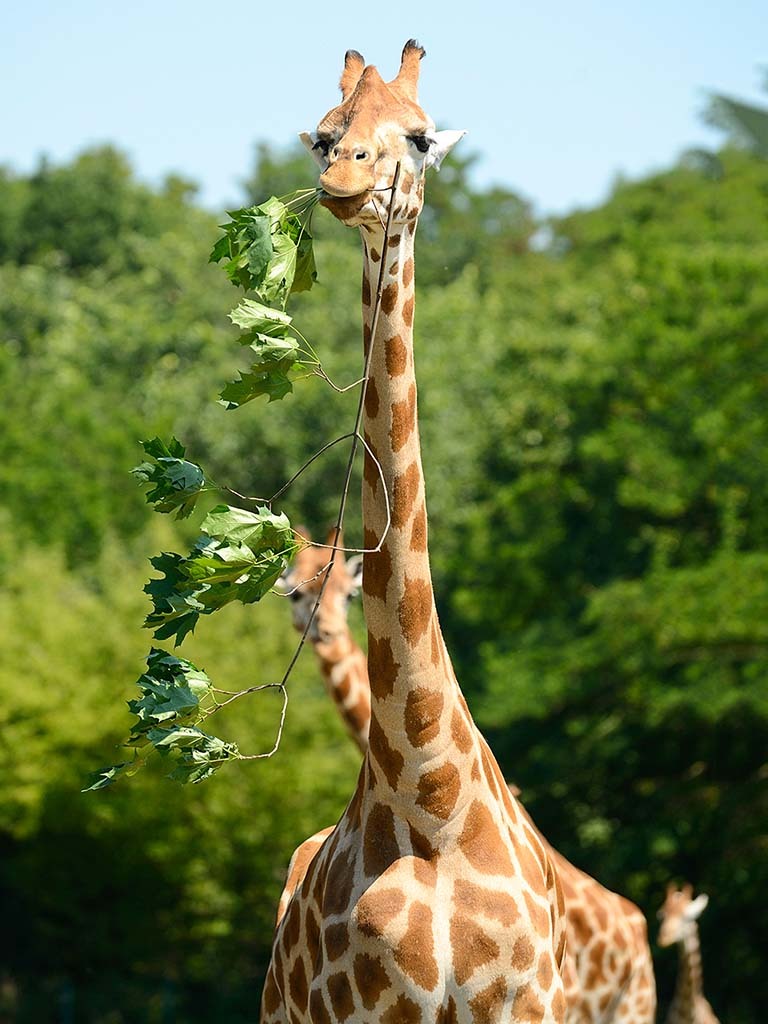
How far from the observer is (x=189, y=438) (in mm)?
30484

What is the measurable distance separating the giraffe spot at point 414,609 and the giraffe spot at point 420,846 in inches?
23.5

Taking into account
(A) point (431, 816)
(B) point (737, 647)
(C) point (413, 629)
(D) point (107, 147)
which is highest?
(D) point (107, 147)

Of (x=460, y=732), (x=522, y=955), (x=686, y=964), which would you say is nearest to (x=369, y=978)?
(x=522, y=955)

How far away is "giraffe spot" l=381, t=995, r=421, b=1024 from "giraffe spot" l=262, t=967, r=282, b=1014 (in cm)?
125

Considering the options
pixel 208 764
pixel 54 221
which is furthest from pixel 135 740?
pixel 54 221

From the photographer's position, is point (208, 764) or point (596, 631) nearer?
point (208, 764)

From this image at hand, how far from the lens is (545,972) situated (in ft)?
16.6

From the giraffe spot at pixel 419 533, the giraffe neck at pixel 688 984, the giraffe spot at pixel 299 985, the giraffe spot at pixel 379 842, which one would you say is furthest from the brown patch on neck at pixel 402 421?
the giraffe neck at pixel 688 984

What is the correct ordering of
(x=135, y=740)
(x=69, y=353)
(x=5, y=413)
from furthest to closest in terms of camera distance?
1. (x=69, y=353)
2. (x=5, y=413)
3. (x=135, y=740)

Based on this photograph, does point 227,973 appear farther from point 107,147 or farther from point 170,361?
point 107,147

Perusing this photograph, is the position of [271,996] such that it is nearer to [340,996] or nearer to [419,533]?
[340,996]

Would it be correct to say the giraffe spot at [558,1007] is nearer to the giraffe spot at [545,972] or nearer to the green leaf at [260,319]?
the giraffe spot at [545,972]

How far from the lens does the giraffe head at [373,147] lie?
432 cm

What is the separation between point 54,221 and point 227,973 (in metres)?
35.8
